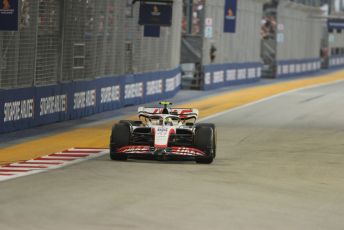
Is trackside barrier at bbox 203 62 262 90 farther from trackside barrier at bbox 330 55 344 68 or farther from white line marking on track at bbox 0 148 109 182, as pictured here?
trackside barrier at bbox 330 55 344 68

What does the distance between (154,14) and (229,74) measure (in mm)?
15807

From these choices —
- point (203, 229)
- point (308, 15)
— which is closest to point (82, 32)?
point (203, 229)

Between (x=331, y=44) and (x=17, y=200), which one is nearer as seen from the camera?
(x=17, y=200)

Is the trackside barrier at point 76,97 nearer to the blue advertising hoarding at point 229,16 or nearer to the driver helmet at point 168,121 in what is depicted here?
the driver helmet at point 168,121

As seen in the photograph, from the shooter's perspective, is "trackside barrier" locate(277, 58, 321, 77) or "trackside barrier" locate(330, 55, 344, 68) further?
"trackside barrier" locate(330, 55, 344, 68)

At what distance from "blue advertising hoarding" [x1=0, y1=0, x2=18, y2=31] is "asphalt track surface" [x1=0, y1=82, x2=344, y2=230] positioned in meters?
4.92

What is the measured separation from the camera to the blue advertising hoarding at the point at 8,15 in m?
23.0

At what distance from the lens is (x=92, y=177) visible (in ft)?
52.6

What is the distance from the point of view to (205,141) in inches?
713

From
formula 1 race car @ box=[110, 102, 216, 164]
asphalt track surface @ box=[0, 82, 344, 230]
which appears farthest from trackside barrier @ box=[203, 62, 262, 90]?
formula 1 race car @ box=[110, 102, 216, 164]

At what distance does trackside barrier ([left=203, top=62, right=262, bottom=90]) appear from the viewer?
46.5 meters

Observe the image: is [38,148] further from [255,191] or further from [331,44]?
[331,44]

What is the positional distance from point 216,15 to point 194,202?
33878mm

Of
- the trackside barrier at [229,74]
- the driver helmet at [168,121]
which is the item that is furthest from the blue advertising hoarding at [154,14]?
the driver helmet at [168,121]
